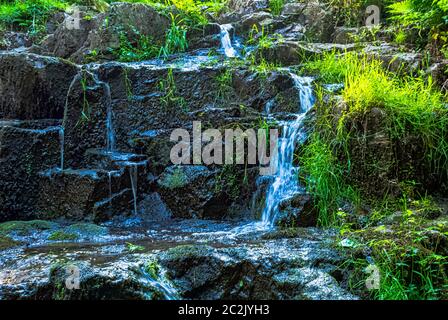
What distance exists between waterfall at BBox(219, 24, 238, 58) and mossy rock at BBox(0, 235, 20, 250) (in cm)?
488

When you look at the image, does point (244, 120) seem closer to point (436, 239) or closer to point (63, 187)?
point (63, 187)

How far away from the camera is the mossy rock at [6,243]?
3598 mm

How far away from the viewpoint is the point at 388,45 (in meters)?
6.69

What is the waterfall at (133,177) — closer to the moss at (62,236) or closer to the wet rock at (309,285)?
the moss at (62,236)

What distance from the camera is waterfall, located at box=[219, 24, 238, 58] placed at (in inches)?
303

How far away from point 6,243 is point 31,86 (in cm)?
302

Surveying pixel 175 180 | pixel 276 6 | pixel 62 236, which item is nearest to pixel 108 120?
pixel 175 180

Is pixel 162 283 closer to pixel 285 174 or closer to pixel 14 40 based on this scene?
pixel 285 174

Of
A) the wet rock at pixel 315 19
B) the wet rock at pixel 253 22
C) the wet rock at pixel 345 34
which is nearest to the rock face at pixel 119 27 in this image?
the wet rock at pixel 253 22

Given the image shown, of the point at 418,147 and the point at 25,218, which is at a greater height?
the point at 418,147

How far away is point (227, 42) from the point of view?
802 centimetres

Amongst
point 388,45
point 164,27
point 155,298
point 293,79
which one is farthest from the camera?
A: point 164,27
